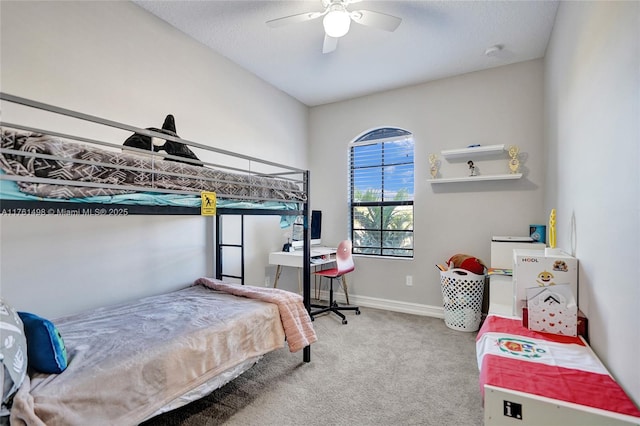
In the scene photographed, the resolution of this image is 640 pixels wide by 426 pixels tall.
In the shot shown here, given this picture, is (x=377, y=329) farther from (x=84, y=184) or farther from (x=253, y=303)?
(x=84, y=184)

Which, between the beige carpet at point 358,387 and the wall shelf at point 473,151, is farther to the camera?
the wall shelf at point 473,151

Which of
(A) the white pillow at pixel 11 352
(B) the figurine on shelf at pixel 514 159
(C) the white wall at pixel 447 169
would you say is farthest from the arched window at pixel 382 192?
(A) the white pillow at pixel 11 352

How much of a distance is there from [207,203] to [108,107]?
1.11 metres

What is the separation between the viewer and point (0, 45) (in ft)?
5.56

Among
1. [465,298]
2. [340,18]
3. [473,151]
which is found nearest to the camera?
[340,18]

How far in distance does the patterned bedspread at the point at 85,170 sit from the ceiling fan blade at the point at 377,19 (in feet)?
4.68

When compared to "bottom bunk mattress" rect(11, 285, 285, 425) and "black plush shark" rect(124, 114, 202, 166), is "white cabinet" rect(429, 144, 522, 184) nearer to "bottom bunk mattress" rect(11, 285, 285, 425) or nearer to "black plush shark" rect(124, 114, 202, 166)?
"bottom bunk mattress" rect(11, 285, 285, 425)

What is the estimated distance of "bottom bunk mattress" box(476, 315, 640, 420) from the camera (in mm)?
1015

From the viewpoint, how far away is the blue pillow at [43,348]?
1188 millimetres

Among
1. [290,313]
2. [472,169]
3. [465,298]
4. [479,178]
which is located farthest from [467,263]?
[290,313]

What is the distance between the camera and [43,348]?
3.93 feet

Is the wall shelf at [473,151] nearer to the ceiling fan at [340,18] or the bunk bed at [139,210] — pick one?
the ceiling fan at [340,18]

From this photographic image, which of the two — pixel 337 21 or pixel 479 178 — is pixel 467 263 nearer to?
pixel 479 178

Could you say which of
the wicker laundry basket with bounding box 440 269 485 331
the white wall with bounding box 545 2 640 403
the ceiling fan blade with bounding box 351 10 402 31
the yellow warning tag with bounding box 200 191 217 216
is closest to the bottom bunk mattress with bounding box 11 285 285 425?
the yellow warning tag with bounding box 200 191 217 216
